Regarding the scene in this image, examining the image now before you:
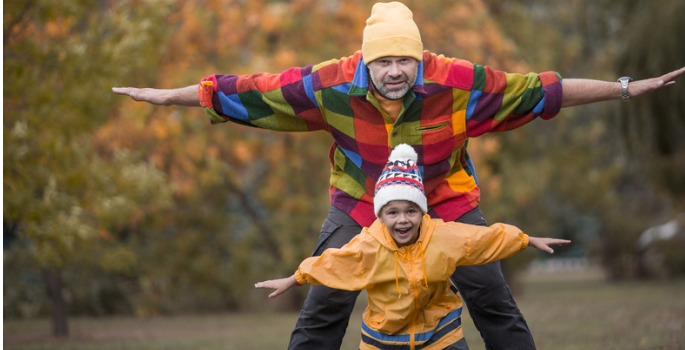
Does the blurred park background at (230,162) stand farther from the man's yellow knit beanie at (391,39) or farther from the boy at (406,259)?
the man's yellow knit beanie at (391,39)

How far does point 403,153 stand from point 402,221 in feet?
0.98

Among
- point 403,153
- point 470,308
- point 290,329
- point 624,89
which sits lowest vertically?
point 290,329

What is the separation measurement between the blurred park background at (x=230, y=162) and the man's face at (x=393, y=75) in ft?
11.4

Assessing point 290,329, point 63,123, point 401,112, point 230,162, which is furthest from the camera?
point 230,162

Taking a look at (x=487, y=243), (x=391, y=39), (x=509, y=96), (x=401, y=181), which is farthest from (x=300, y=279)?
(x=509, y=96)

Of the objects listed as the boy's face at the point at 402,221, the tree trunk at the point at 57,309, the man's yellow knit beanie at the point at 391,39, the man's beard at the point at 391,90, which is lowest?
the tree trunk at the point at 57,309

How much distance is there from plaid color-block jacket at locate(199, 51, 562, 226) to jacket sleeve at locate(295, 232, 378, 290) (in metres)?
0.34

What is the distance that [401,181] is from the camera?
A: 4484mm

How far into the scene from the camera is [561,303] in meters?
14.6

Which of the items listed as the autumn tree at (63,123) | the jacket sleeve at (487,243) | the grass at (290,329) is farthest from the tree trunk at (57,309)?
the jacket sleeve at (487,243)

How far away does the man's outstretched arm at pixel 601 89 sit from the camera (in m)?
4.61

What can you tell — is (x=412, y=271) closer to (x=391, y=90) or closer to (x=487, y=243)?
(x=487, y=243)

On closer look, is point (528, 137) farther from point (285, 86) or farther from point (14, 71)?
point (285, 86)

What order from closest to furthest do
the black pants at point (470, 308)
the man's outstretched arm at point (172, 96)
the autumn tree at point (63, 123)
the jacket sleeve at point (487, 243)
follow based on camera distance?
1. the jacket sleeve at point (487, 243)
2. the black pants at point (470, 308)
3. the man's outstretched arm at point (172, 96)
4. the autumn tree at point (63, 123)
